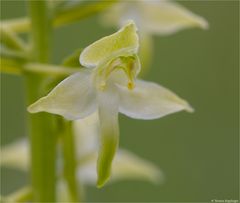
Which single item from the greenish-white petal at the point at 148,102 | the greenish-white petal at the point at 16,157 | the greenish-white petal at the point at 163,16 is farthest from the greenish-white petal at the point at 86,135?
the greenish-white petal at the point at 148,102

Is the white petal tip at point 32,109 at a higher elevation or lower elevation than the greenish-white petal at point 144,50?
lower

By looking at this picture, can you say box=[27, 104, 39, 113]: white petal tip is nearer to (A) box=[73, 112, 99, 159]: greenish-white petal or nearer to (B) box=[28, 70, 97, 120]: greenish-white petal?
(B) box=[28, 70, 97, 120]: greenish-white petal

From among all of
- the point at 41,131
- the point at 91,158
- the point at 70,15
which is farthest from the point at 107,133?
the point at 91,158

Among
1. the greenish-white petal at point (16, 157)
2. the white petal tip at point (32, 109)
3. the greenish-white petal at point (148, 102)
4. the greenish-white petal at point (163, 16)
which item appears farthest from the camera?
the greenish-white petal at point (16, 157)

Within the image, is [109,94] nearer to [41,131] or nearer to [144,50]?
[41,131]

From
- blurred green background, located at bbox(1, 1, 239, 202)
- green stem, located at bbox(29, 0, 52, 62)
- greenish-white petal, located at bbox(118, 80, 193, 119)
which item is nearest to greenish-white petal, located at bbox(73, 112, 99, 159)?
green stem, located at bbox(29, 0, 52, 62)

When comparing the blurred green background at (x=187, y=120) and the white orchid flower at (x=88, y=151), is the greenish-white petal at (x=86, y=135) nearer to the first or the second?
the white orchid flower at (x=88, y=151)
